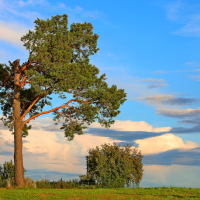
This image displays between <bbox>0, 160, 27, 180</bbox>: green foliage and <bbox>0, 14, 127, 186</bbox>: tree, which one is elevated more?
<bbox>0, 14, 127, 186</bbox>: tree

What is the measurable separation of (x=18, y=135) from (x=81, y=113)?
7.29 meters

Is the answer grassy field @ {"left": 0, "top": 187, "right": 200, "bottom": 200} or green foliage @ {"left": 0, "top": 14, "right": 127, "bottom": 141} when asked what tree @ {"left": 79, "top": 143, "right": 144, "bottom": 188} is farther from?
grassy field @ {"left": 0, "top": 187, "right": 200, "bottom": 200}

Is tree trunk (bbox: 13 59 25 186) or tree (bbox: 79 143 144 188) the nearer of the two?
tree trunk (bbox: 13 59 25 186)

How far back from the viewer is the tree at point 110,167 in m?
29.5

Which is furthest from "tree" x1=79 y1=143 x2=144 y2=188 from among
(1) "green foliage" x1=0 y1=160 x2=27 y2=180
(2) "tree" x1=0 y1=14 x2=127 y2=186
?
(1) "green foliage" x1=0 y1=160 x2=27 y2=180

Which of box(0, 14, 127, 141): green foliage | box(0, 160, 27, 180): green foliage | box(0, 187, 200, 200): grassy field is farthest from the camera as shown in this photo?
box(0, 160, 27, 180): green foliage

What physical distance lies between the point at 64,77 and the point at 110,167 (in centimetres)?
1227

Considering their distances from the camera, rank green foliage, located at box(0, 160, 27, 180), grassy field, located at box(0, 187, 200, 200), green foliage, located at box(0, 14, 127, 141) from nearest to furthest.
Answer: grassy field, located at box(0, 187, 200, 200) < green foliage, located at box(0, 14, 127, 141) < green foliage, located at box(0, 160, 27, 180)

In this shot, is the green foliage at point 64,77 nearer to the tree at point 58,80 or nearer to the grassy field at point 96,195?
the tree at point 58,80

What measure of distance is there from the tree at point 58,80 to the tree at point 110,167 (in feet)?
12.1

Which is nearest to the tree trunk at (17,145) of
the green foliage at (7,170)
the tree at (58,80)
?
the tree at (58,80)

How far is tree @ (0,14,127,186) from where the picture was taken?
82.2 feet

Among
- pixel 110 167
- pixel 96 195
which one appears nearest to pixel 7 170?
pixel 110 167

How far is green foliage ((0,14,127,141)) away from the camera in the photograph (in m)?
25.0
